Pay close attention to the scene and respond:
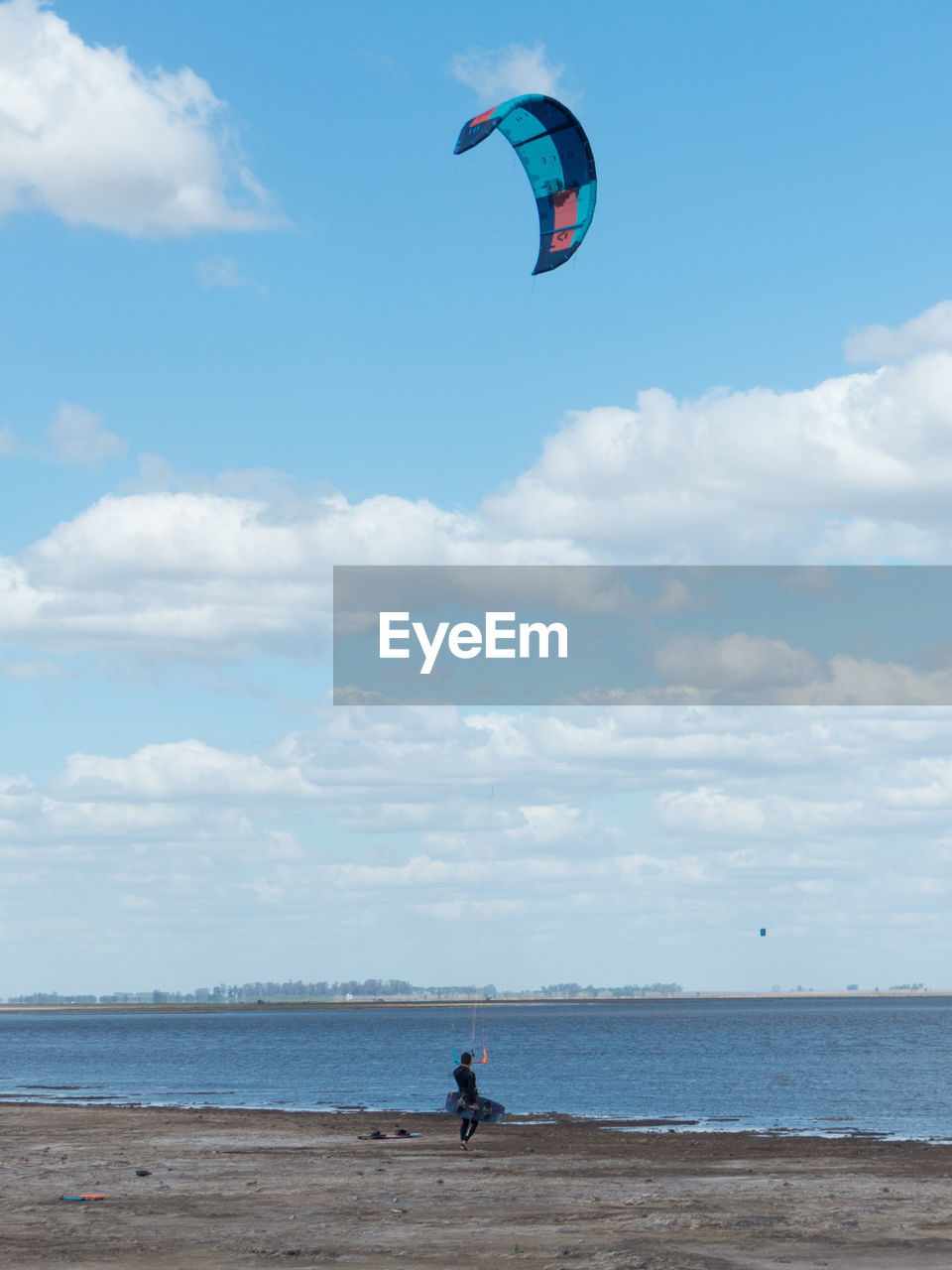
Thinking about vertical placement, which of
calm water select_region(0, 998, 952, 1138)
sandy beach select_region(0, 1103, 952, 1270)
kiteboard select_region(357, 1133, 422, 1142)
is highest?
sandy beach select_region(0, 1103, 952, 1270)

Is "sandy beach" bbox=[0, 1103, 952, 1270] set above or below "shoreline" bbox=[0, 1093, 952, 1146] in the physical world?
above

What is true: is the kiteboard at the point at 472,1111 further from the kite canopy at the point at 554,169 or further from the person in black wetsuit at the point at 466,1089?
the kite canopy at the point at 554,169

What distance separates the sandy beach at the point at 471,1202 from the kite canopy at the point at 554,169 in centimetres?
1757

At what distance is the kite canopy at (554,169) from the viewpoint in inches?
1140

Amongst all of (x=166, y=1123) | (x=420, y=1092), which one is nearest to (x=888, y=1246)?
(x=166, y=1123)

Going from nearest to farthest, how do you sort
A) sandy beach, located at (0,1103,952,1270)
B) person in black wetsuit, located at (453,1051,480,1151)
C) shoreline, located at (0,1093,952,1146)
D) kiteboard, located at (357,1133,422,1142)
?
sandy beach, located at (0,1103,952,1270) < person in black wetsuit, located at (453,1051,480,1151) < kiteboard, located at (357,1133,422,1142) < shoreline, located at (0,1093,952,1146)

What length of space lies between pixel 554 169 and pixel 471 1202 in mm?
20724

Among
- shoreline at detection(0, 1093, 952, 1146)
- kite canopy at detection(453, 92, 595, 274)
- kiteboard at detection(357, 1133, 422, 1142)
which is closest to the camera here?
kite canopy at detection(453, 92, 595, 274)

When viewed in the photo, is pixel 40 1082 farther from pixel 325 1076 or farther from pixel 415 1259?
pixel 415 1259

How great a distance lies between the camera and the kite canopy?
1140 inches

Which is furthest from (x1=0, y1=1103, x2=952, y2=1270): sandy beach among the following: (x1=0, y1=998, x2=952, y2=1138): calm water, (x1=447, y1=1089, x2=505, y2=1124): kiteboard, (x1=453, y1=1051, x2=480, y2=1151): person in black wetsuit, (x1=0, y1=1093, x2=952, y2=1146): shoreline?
(x1=0, y1=998, x2=952, y2=1138): calm water

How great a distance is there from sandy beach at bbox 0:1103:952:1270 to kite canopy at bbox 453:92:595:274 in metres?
17.6

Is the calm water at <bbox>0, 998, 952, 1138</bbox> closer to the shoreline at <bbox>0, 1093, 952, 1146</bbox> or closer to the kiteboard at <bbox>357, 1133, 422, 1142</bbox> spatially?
the shoreline at <bbox>0, 1093, 952, 1146</bbox>

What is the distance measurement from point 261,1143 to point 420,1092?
25487 mm
